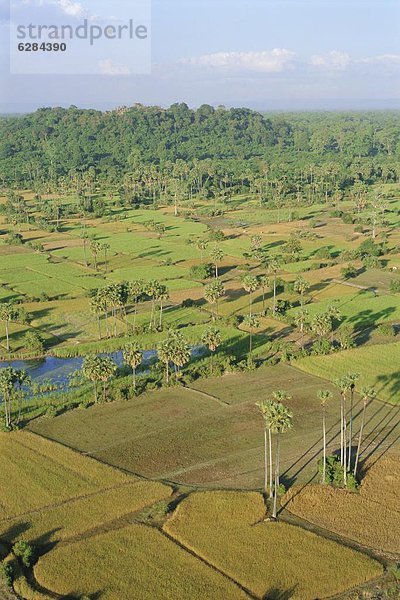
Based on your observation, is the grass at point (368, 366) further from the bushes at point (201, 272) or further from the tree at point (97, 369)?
the bushes at point (201, 272)

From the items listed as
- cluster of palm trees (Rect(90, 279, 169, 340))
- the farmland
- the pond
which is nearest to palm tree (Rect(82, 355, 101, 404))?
the farmland

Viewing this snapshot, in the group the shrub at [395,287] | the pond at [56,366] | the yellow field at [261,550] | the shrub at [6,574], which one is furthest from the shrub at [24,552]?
the shrub at [395,287]

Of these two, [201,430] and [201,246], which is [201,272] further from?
[201,430]

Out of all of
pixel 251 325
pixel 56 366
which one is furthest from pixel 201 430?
pixel 56 366

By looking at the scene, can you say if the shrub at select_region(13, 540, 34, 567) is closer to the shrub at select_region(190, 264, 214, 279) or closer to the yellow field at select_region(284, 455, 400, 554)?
the yellow field at select_region(284, 455, 400, 554)

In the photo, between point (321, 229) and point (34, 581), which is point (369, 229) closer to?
point (321, 229)

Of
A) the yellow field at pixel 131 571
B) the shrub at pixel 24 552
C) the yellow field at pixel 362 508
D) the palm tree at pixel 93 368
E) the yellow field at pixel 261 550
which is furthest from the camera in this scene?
the palm tree at pixel 93 368

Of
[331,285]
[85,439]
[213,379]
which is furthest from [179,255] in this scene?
[85,439]
